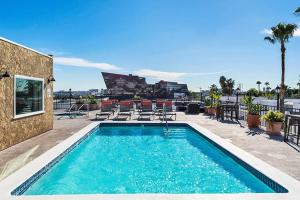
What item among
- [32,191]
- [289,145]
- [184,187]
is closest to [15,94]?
[32,191]

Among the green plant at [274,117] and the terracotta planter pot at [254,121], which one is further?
the terracotta planter pot at [254,121]

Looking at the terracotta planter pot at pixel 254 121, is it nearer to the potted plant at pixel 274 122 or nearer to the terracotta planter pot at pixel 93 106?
the potted plant at pixel 274 122

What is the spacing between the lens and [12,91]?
309 inches

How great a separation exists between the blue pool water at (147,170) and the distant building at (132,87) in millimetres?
39341

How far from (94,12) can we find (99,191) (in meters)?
15.3

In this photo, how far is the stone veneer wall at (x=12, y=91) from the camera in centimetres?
731

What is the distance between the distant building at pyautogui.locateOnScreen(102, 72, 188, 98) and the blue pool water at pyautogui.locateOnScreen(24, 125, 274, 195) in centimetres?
3934

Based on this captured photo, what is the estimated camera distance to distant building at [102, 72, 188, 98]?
51.0 metres

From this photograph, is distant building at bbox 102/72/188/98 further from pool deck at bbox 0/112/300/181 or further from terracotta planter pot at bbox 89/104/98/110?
pool deck at bbox 0/112/300/181

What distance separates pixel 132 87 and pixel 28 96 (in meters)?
45.2

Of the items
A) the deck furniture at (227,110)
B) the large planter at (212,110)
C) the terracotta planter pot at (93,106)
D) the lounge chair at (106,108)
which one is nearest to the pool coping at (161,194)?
the deck furniture at (227,110)

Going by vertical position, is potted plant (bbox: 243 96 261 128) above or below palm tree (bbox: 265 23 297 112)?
below

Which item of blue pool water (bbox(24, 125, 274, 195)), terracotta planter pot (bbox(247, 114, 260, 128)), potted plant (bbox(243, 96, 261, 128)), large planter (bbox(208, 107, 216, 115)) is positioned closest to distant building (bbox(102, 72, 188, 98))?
large planter (bbox(208, 107, 216, 115))

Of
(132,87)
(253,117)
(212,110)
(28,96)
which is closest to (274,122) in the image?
(253,117)
